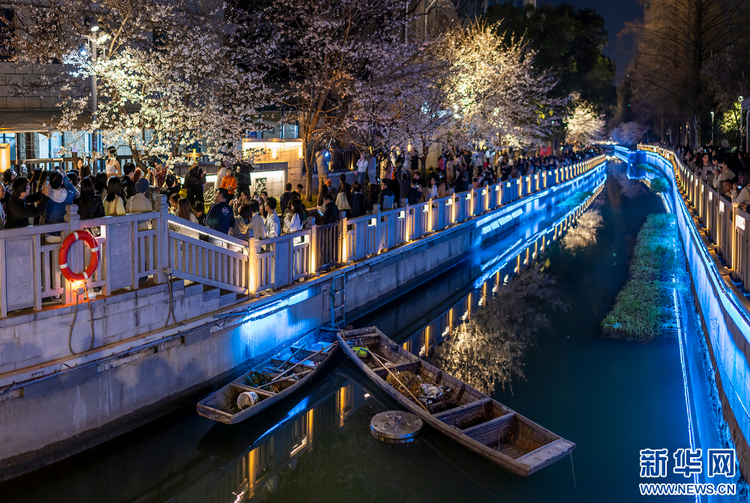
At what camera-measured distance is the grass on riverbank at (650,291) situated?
17.5 m

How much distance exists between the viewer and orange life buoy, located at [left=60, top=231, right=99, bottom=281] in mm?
9242

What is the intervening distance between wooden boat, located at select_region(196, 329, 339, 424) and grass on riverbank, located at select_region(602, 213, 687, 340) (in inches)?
295

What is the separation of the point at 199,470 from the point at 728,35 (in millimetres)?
66974

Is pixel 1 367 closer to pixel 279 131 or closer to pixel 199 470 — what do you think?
pixel 199 470

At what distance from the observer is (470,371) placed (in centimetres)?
1489

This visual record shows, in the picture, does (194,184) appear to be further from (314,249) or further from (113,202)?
(113,202)

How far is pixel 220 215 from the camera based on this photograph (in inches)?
505

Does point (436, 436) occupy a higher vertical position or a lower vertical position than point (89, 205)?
lower

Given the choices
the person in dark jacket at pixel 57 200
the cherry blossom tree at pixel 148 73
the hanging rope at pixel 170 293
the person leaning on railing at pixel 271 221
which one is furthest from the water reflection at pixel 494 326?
the cherry blossom tree at pixel 148 73

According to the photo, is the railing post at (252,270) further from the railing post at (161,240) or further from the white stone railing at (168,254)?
the railing post at (161,240)

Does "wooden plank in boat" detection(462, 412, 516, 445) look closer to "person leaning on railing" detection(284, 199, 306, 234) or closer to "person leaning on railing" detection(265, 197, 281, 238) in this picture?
"person leaning on railing" detection(265, 197, 281, 238)

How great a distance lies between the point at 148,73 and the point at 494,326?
39.7 feet

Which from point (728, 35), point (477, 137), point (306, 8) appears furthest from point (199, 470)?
point (728, 35)

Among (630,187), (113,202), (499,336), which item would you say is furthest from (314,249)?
(630,187)
